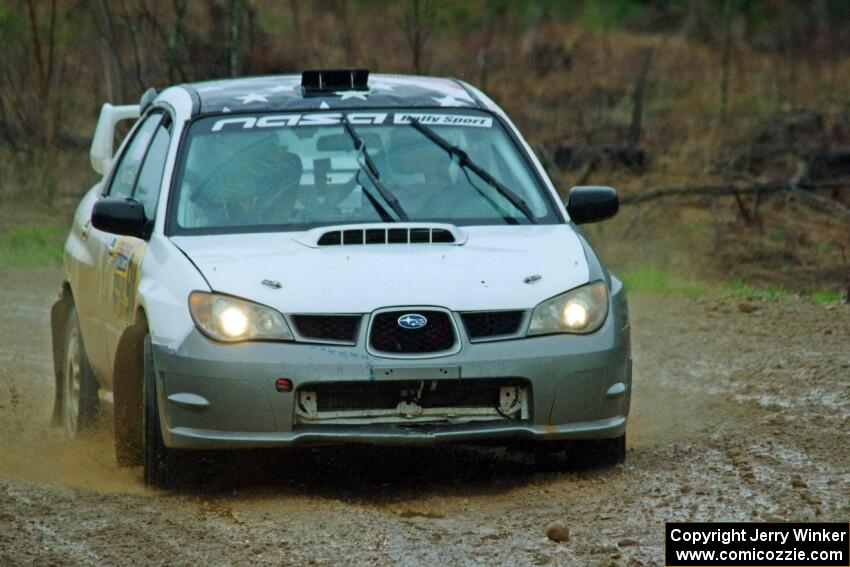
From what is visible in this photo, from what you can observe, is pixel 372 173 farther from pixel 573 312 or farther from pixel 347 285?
pixel 573 312

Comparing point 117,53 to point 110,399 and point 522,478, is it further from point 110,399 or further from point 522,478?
point 522,478

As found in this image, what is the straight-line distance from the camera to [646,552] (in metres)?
5.34

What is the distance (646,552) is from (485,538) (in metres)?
0.56

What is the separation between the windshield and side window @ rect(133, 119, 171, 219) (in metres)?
0.18

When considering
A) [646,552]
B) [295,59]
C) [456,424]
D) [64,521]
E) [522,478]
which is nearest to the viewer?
[646,552]

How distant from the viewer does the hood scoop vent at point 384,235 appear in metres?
6.72

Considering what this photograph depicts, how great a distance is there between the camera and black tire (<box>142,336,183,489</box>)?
21.1 feet

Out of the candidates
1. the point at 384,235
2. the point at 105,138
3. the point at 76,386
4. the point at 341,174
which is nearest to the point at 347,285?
the point at 384,235

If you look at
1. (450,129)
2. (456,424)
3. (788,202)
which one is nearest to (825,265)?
(788,202)

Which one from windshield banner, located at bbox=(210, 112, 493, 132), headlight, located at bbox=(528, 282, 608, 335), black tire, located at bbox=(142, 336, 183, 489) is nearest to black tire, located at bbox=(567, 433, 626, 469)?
headlight, located at bbox=(528, 282, 608, 335)

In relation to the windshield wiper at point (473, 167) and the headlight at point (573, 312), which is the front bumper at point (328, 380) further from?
the windshield wiper at point (473, 167)

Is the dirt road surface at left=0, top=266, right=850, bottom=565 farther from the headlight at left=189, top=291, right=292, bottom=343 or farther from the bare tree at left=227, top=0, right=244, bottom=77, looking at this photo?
the bare tree at left=227, top=0, right=244, bottom=77

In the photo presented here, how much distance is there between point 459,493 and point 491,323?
67cm

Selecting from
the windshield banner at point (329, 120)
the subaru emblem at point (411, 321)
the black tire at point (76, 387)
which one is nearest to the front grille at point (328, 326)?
the subaru emblem at point (411, 321)
